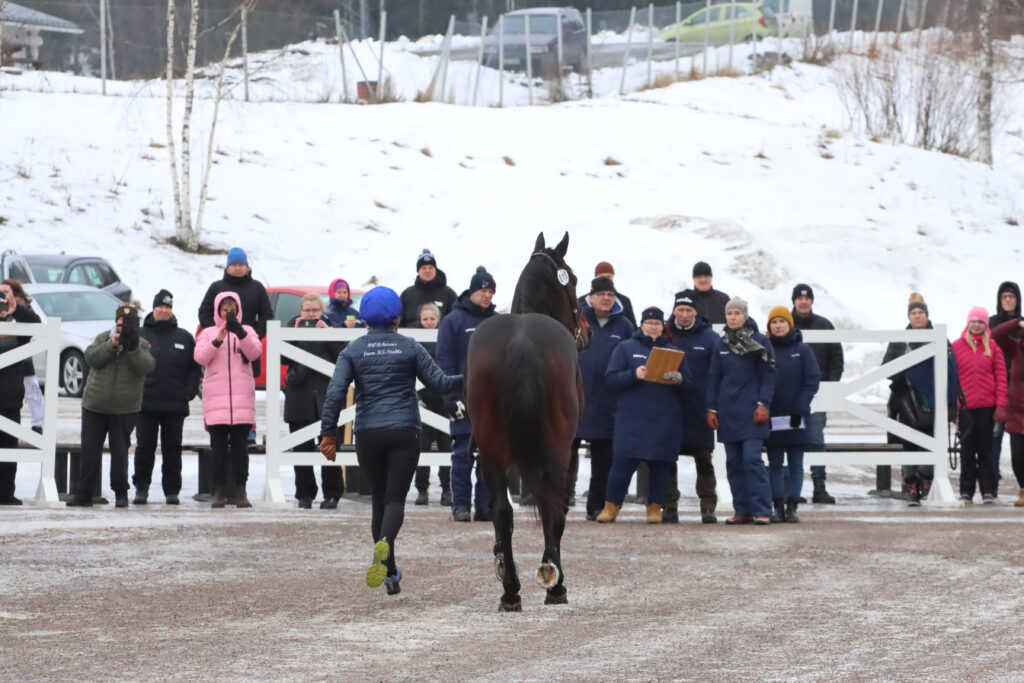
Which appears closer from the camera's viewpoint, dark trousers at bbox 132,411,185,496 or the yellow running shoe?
the yellow running shoe

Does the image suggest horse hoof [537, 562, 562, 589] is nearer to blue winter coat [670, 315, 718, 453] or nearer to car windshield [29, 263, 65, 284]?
blue winter coat [670, 315, 718, 453]

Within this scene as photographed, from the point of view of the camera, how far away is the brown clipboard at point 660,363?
12719 millimetres

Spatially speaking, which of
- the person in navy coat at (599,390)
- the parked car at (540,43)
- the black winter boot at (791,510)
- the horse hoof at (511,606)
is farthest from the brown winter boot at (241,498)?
the parked car at (540,43)

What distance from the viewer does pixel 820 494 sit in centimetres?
1526

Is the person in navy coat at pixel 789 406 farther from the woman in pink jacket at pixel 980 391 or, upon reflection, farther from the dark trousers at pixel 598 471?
the woman in pink jacket at pixel 980 391

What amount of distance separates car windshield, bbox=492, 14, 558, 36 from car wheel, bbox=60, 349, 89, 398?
79.4ft

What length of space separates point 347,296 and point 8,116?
2486 cm

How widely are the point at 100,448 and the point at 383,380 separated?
5.23m

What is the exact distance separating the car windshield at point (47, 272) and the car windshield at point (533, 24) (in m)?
20.9

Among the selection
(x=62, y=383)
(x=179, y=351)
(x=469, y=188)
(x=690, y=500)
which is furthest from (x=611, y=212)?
(x=179, y=351)

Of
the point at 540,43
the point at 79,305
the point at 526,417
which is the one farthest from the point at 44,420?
the point at 540,43

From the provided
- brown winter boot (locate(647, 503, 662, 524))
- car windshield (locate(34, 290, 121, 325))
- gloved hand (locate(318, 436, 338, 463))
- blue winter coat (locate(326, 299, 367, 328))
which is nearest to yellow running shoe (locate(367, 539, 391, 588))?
gloved hand (locate(318, 436, 338, 463))

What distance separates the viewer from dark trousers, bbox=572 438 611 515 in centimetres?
1346

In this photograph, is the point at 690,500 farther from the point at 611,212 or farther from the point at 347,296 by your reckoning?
the point at 611,212
